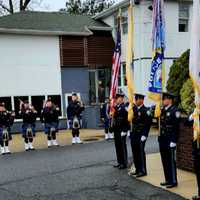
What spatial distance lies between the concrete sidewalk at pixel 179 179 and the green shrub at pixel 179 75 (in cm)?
269

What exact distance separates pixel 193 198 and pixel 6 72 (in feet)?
48.9

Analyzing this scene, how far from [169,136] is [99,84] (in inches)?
616

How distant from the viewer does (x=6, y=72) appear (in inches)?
775

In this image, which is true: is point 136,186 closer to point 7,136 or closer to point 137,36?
point 7,136

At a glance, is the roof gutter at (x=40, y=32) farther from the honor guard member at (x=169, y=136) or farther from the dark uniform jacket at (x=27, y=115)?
the honor guard member at (x=169, y=136)

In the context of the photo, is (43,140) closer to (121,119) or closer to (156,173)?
(121,119)

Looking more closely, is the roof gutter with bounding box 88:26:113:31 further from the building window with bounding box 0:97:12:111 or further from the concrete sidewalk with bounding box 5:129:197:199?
the concrete sidewalk with bounding box 5:129:197:199

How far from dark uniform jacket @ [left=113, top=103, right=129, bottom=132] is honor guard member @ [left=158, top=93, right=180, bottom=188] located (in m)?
1.77

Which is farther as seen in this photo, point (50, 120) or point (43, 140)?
point (43, 140)

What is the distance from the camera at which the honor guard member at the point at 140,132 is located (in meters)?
8.47

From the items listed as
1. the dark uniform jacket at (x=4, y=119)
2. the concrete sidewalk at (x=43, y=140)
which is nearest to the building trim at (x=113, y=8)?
the concrete sidewalk at (x=43, y=140)

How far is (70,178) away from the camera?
8.80 metres

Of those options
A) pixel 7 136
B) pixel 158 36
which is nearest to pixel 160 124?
pixel 158 36

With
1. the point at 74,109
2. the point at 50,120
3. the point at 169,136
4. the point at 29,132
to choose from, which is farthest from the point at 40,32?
the point at 169,136
